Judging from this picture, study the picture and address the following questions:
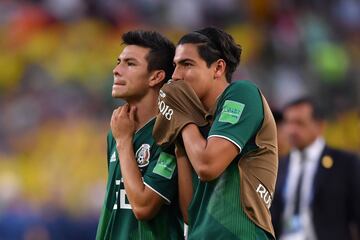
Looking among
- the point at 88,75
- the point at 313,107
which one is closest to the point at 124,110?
the point at 313,107

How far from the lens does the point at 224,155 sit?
16.0 feet

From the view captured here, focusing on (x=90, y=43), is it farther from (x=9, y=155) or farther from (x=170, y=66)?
(x=170, y=66)

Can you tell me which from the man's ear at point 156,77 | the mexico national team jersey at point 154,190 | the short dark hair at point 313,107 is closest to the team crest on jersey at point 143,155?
the mexico national team jersey at point 154,190

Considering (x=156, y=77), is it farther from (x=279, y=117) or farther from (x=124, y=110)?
(x=279, y=117)

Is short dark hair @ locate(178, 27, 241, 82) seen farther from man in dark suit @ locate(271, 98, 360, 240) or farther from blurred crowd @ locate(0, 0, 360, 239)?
blurred crowd @ locate(0, 0, 360, 239)

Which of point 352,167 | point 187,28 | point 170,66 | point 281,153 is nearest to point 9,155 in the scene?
point 187,28

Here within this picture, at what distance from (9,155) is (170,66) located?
8.13 metres

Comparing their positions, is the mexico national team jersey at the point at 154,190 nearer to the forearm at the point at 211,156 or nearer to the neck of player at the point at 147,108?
the neck of player at the point at 147,108

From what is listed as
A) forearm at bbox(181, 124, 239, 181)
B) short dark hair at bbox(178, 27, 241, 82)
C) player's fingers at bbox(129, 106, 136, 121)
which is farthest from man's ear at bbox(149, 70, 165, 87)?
forearm at bbox(181, 124, 239, 181)

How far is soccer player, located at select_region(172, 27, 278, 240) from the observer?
4887 millimetres

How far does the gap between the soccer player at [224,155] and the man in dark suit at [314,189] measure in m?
3.08

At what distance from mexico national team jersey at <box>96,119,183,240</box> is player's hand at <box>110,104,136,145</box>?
6 centimetres

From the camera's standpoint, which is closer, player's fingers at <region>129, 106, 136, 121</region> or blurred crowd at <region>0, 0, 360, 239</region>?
player's fingers at <region>129, 106, 136, 121</region>

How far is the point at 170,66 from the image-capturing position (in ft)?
19.1
